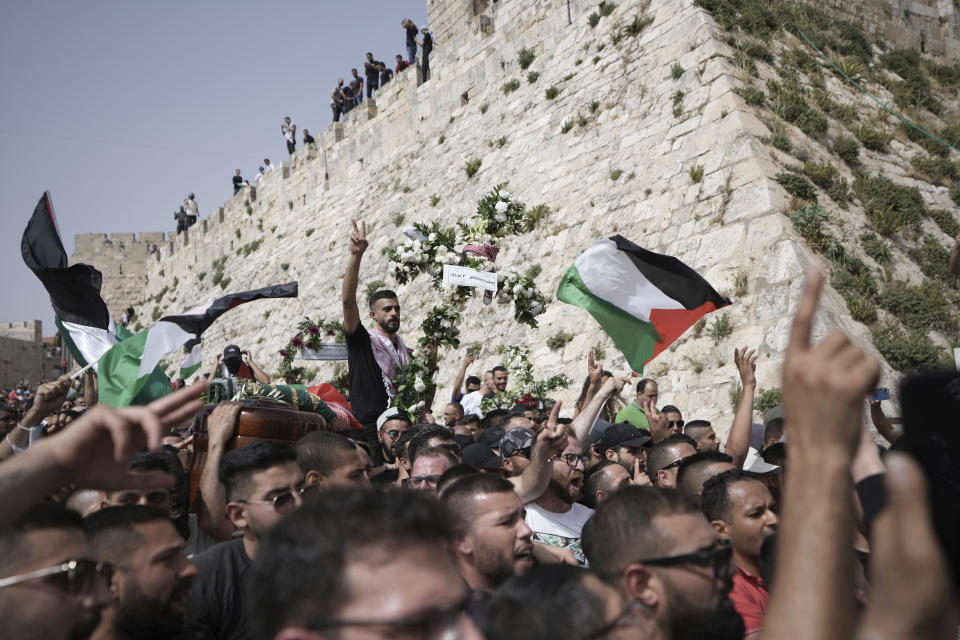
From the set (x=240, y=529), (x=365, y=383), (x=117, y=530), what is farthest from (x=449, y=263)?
(x=117, y=530)

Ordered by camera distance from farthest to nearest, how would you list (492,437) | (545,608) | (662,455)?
1. (492,437)
2. (662,455)
3. (545,608)

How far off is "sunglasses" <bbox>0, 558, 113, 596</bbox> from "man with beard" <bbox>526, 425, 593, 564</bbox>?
2.18m

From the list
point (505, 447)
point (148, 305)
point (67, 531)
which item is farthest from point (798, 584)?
point (148, 305)

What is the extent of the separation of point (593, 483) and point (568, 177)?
26.4ft

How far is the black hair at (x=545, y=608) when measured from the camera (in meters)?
1.59

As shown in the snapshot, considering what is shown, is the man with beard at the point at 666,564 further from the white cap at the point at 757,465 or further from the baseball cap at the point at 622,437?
the baseball cap at the point at 622,437

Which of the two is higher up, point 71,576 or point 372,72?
point 372,72

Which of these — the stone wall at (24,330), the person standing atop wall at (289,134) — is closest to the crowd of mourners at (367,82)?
the person standing atop wall at (289,134)

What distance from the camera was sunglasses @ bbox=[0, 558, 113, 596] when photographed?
5.64 feet

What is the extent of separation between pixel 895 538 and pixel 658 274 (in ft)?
16.8

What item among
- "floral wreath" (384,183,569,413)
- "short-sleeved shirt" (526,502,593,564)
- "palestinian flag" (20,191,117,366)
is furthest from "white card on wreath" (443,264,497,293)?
"short-sleeved shirt" (526,502,593,564)

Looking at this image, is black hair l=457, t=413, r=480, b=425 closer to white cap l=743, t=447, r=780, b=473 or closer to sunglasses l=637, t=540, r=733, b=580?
white cap l=743, t=447, r=780, b=473

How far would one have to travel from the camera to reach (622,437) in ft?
19.4

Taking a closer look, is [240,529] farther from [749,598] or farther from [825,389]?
[825,389]
